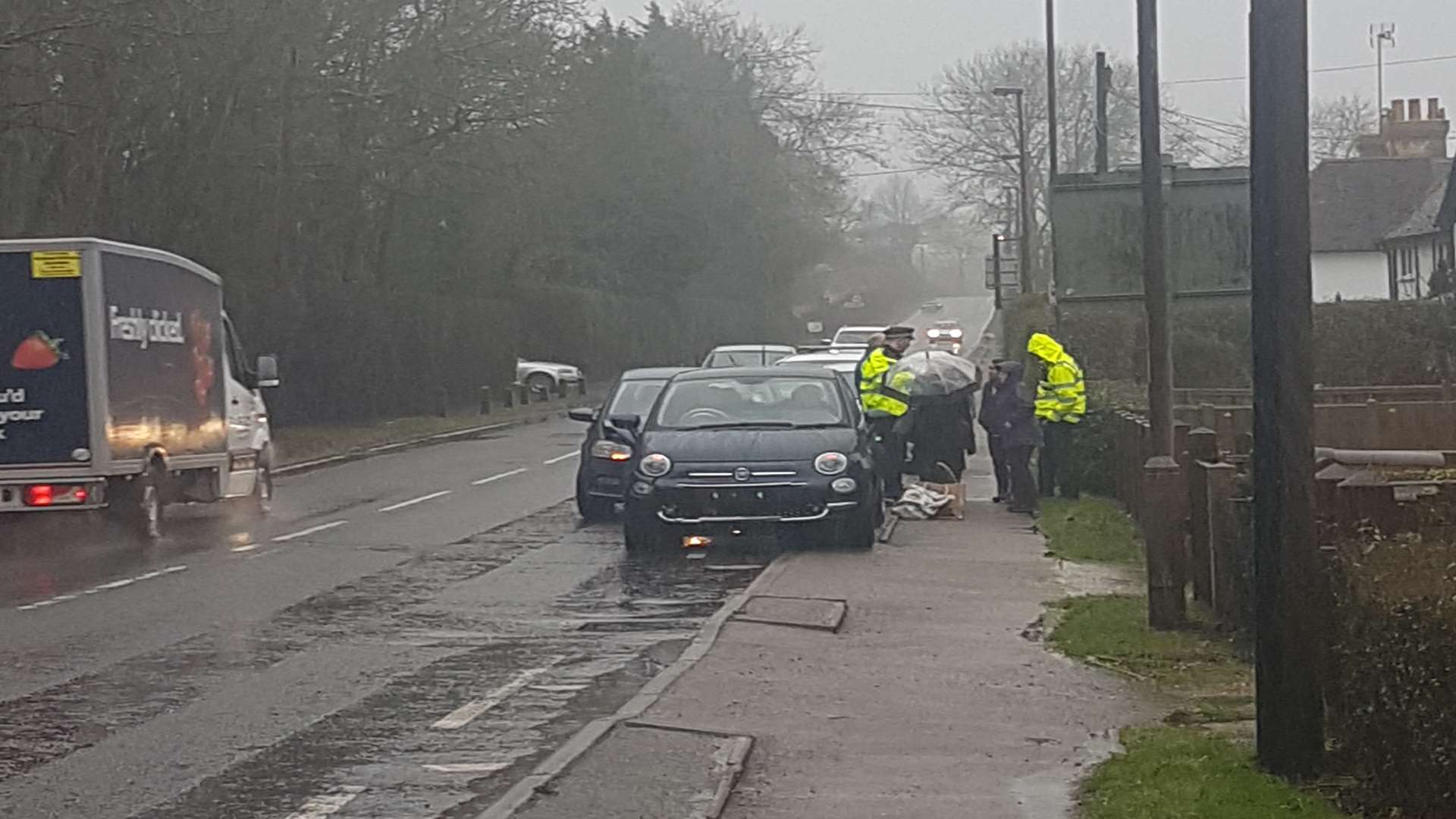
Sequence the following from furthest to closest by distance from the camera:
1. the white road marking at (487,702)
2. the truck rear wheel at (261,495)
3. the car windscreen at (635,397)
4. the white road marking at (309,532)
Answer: the truck rear wheel at (261,495)
the car windscreen at (635,397)
the white road marking at (309,532)
the white road marking at (487,702)

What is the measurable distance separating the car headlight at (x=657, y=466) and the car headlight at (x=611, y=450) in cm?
288

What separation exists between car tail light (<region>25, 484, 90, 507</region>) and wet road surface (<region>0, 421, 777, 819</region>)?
0.50 meters

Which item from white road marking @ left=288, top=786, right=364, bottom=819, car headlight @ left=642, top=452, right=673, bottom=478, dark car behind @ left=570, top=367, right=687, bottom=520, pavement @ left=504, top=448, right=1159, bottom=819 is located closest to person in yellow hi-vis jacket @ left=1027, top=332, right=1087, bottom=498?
dark car behind @ left=570, top=367, right=687, bottom=520

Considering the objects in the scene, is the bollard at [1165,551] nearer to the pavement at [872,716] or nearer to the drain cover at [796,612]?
the pavement at [872,716]

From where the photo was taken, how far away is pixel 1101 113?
32.0 metres

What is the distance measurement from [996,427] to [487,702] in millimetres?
10245

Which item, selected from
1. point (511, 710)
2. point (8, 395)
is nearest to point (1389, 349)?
point (8, 395)

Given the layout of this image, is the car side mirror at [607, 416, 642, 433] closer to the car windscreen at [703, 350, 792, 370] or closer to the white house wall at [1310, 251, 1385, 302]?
the car windscreen at [703, 350, 792, 370]

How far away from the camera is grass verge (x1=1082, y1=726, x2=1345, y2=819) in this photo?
6.74 metres

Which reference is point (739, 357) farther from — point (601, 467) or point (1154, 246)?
point (1154, 246)

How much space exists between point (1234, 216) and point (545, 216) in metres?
39.5

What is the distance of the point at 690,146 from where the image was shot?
70.4 metres

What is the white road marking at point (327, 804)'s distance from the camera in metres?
7.49

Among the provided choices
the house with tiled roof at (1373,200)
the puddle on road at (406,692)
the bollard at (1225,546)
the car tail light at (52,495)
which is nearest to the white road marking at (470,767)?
the puddle on road at (406,692)
